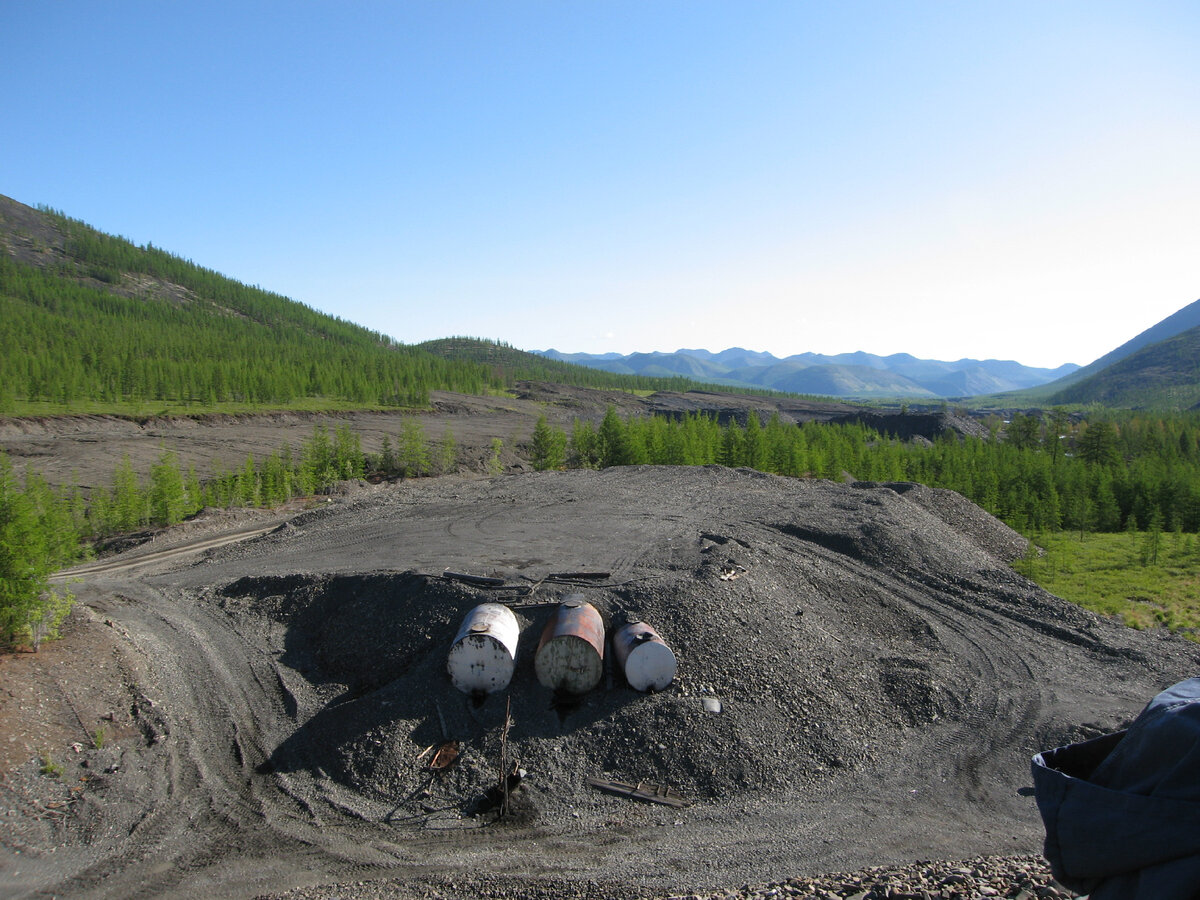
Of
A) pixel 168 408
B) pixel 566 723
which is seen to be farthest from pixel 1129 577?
pixel 168 408

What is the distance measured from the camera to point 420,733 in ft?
44.0

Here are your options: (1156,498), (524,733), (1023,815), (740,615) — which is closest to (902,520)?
(740,615)

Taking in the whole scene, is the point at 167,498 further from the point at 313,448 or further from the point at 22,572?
the point at 22,572

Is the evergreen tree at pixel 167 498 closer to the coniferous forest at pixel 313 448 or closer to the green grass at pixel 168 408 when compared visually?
the coniferous forest at pixel 313 448

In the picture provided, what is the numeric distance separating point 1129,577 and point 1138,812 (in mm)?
37187

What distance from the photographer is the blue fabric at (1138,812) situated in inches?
130

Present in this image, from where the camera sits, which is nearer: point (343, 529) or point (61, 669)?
point (61, 669)

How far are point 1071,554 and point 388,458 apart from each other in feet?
158

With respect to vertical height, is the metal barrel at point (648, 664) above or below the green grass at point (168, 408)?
below

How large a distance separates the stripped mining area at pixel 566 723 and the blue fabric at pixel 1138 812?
25.2 feet

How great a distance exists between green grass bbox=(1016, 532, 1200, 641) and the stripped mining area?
4.82 metres

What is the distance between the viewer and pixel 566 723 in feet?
45.3

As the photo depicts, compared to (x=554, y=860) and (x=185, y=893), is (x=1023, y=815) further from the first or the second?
(x=185, y=893)

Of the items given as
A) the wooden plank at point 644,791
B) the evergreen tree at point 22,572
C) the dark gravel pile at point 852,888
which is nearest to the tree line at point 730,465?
the evergreen tree at point 22,572
